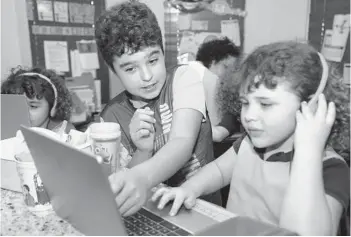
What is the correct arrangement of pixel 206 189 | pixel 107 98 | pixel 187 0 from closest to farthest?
pixel 206 189, pixel 107 98, pixel 187 0

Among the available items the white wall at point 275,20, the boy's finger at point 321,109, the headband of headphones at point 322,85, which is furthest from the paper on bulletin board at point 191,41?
the boy's finger at point 321,109

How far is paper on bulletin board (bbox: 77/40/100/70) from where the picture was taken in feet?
9.31

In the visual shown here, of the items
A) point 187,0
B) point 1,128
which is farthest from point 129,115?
point 187,0

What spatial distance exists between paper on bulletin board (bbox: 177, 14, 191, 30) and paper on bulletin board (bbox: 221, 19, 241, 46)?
336mm

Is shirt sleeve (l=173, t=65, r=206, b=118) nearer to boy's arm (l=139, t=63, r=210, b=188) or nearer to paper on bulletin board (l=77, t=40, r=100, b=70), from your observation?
boy's arm (l=139, t=63, r=210, b=188)

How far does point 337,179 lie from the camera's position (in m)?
0.84

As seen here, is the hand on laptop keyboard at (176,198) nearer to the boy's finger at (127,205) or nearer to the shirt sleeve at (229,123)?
the boy's finger at (127,205)

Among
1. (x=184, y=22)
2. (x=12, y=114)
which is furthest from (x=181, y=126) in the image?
(x=184, y=22)

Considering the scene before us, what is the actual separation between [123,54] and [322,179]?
2.31ft

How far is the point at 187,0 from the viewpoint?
3.20m

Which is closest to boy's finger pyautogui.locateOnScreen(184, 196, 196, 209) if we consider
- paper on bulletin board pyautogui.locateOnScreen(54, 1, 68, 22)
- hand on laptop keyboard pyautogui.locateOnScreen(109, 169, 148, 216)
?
hand on laptop keyboard pyautogui.locateOnScreen(109, 169, 148, 216)

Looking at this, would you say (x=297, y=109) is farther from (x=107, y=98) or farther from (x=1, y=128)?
(x=107, y=98)

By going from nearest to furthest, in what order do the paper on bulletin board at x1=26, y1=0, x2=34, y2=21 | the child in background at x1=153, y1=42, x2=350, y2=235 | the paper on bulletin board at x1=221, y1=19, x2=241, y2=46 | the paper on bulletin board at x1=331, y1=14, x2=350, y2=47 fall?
the child in background at x1=153, y1=42, x2=350, y2=235
the paper on bulletin board at x1=26, y1=0, x2=34, y2=21
the paper on bulletin board at x1=331, y1=14, x2=350, y2=47
the paper on bulletin board at x1=221, y1=19, x2=241, y2=46

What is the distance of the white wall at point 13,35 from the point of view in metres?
2.41
